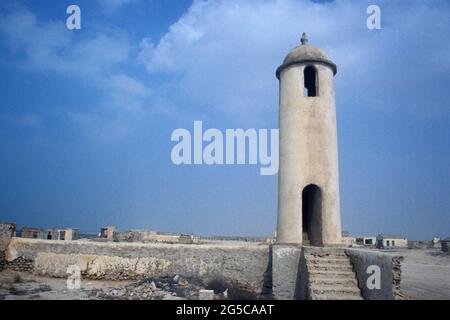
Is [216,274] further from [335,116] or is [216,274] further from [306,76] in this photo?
[306,76]

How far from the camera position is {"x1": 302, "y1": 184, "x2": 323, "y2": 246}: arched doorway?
36.6 ft

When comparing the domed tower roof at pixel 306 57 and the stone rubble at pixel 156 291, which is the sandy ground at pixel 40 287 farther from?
the domed tower roof at pixel 306 57

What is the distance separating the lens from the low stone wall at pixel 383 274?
6871 mm

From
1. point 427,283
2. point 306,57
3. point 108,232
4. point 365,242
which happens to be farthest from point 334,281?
point 365,242

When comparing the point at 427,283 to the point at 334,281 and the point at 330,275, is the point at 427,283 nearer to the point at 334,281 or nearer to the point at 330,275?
the point at 330,275

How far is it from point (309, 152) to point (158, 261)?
6.07 metres

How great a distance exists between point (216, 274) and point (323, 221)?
376 centimetres

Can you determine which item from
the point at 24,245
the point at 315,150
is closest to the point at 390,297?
the point at 315,150

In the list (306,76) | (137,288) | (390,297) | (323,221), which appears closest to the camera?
(390,297)

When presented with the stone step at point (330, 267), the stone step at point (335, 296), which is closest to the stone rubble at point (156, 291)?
the stone step at point (330, 267)

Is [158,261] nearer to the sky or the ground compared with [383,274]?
nearer to the ground

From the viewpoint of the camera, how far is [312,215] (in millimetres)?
12109

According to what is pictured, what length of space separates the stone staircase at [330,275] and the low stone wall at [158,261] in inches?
74.4
